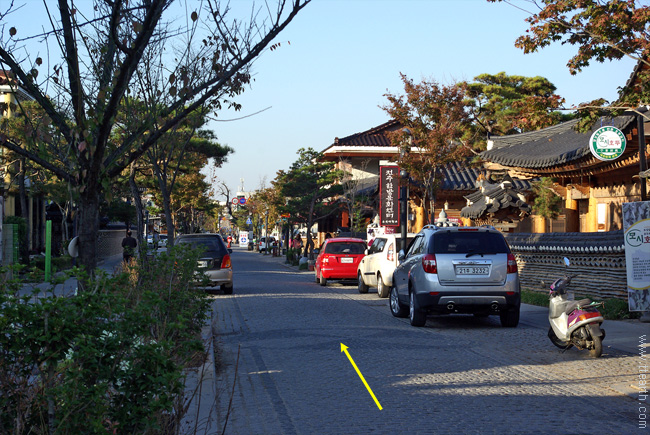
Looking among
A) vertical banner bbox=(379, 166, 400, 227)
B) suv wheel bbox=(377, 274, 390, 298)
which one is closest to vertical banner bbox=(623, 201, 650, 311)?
suv wheel bbox=(377, 274, 390, 298)

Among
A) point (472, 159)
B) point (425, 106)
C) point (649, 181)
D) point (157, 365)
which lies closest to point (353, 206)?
point (472, 159)

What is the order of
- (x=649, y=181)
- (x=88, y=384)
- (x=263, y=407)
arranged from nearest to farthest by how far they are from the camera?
(x=88, y=384) → (x=263, y=407) → (x=649, y=181)

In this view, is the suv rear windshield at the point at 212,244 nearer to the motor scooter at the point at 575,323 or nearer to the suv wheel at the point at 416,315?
the suv wheel at the point at 416,315

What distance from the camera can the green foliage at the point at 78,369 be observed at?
4.07 metres

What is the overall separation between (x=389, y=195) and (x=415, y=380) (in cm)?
→ 2277

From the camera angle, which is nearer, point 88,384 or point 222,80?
point 88,384

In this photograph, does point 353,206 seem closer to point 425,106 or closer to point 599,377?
point 425,106

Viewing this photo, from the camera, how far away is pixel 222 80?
25.1 ft

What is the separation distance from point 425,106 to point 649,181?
11.9m

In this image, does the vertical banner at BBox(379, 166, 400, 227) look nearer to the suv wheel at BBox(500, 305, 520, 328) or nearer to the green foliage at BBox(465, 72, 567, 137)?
the green foliage at BBox(465, 72, 567, 137)

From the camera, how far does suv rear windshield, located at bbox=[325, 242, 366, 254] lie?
25734 millimetres

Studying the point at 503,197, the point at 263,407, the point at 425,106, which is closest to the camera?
the point at 263,407

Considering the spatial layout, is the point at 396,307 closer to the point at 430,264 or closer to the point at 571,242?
the point at 430,264

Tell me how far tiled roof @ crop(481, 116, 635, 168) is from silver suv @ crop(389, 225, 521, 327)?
289 inches
